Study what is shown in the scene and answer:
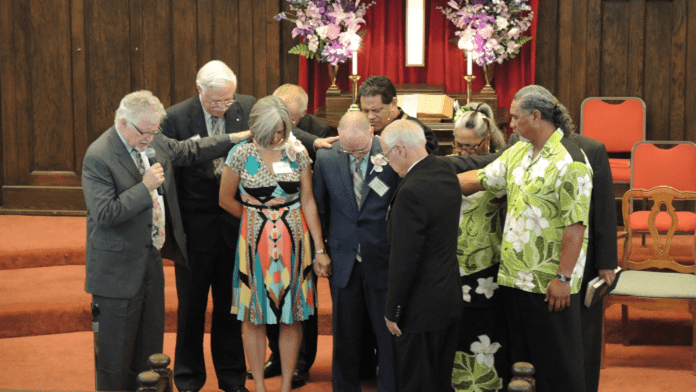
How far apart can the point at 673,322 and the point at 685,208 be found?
7.10 ft

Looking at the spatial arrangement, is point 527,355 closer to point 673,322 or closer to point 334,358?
point 334,358

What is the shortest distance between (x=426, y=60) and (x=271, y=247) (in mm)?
3593

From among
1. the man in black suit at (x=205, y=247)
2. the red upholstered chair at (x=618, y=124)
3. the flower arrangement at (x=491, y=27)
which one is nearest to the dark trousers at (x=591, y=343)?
the man in black suit at (x=205, y=247)

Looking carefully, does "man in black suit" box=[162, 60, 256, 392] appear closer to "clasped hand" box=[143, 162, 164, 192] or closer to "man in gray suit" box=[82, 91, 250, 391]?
"man in gray suit" box=[82, 91, 250, 391]

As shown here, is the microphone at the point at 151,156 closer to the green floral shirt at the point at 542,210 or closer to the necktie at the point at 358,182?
the necktie at the point at 358,182

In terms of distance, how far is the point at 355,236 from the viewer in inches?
141

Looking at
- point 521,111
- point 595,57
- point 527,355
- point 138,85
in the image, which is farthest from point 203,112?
point 595,57

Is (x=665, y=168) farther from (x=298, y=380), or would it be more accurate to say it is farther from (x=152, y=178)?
(x=152, y=178)

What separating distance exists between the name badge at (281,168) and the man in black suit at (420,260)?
0.63 metres

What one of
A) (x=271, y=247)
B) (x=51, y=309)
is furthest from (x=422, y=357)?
(x=51, y=309)

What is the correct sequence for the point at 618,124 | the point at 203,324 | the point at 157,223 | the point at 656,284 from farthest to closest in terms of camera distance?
the point at 618,124
the point at 656,284
the point at 203,324
the point at 157,223

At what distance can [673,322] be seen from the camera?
4.85 meters

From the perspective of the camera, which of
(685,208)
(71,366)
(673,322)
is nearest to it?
(71,366)

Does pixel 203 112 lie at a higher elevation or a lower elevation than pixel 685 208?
higher
